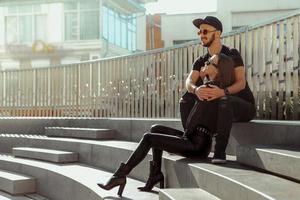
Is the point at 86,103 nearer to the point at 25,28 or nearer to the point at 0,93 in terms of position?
the point at 0,93

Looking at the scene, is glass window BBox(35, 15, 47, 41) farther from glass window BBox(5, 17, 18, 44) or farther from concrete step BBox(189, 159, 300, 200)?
concrete step BBox(189, 159, 300, 200)

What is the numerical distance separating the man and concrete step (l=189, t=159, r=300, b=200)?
0.93 ft

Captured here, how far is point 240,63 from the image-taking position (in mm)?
4730

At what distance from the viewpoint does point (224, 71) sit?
458 centimetres

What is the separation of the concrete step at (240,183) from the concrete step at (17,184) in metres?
3.33

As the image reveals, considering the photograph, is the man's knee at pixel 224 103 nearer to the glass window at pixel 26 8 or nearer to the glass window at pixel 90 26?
the glass window at pixel 90 26

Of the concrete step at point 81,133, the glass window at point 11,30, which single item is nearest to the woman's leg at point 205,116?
the concrete step at point 81,133

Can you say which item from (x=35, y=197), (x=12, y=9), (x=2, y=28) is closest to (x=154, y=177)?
(x=35, y=197)

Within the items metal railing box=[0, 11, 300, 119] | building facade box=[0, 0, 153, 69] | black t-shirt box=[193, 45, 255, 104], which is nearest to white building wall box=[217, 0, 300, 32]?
building facade box=[0, 0, 153, 69]

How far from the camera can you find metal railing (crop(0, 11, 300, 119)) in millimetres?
5602

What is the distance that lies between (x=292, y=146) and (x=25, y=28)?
26.2m

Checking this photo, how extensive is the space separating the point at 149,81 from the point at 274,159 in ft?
15.3

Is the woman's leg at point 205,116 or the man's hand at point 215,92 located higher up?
the man's hand at point 215,92

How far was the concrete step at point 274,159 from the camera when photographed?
11.6 ft
